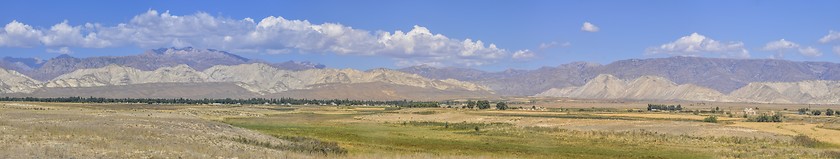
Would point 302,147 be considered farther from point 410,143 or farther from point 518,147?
point 518,147

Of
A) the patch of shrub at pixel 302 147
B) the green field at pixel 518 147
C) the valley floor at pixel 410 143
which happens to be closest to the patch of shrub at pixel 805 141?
the valley floor at pixel 410 143

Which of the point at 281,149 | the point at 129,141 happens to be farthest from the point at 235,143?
the point at 129,141

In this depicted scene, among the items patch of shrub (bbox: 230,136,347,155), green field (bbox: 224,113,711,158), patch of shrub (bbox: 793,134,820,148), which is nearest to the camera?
patch of shrub (bbox: 230,136,347,155)

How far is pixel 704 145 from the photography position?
236ft

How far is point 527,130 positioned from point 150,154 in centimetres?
6032

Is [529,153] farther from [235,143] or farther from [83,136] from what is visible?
[83,136]

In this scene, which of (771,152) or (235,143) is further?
(771,152)

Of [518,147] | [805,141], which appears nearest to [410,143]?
[518,147]

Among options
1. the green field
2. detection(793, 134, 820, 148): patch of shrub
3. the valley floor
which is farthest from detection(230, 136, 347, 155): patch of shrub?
detection(793, 134, 820, 148): patch of shrub

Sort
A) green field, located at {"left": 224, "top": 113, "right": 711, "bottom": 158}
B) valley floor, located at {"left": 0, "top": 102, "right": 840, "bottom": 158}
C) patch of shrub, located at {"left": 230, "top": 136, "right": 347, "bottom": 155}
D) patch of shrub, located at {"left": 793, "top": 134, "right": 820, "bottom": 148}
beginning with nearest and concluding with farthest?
valley floor, located at {"left": 0, "top": 102, "right": 840, "bottom": 158}, patch of shrub, located at {"left": 230, "top": 136, "right": 347, "bottom": 155}, green field, located at {"left": 224, "top": 113, "right": 711, "bottom": 158}, patch of shrub, located at {"left": 793, "top": 134, "right": 820, "bottom": 148}

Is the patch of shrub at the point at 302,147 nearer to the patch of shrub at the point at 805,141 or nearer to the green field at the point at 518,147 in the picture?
the green field at the point at 518,147

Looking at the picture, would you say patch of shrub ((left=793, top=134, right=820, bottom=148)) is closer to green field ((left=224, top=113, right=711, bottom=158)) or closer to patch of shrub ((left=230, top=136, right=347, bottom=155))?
green field ((left=224, top=113, right=711, bottom=158))

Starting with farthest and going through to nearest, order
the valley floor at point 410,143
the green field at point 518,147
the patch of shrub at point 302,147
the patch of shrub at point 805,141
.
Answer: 1. the patch of shrub at point 805,141
2. the green field at point 518,147
3. the patch of shrub at point 302,147
4. the valley floor at point 410,143

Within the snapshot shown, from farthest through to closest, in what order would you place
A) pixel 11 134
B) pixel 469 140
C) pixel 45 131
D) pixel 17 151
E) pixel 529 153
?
1. pixel 469 140
2. pixel 529 153
3. pixel 45 131
4. pixel 11 134
5. pixel 17 151
